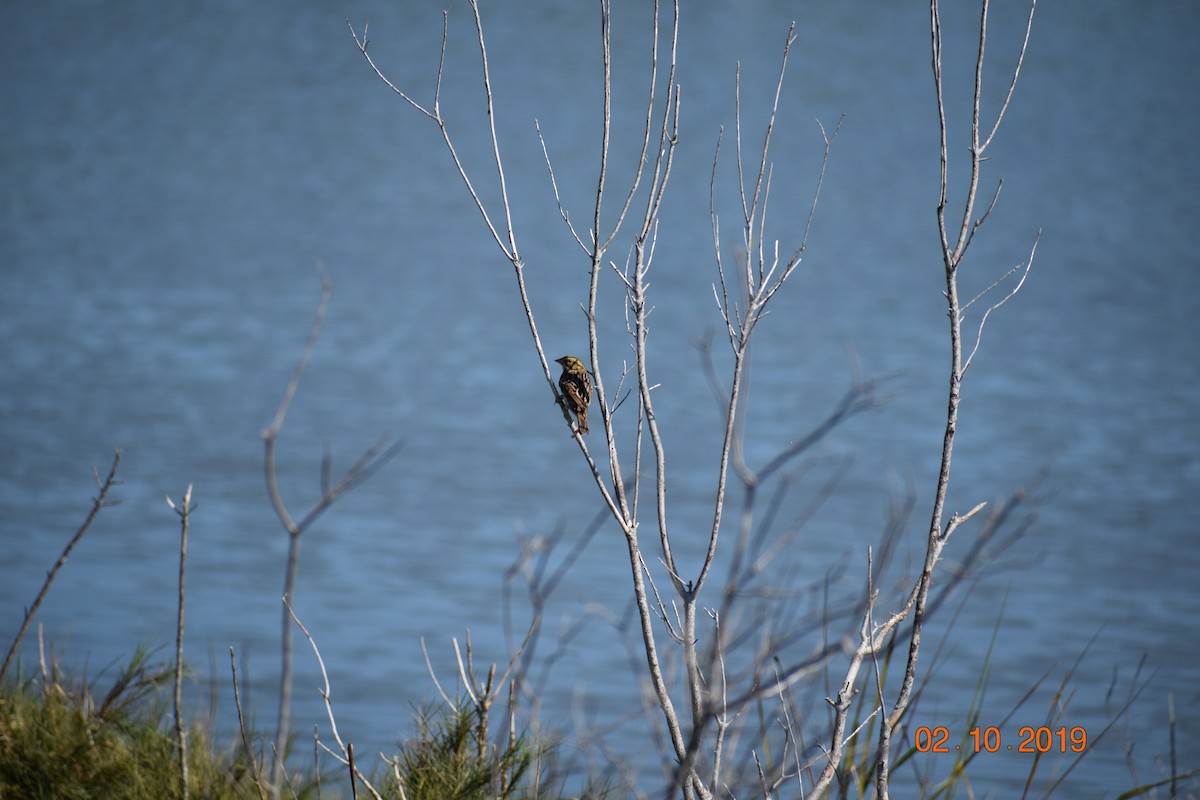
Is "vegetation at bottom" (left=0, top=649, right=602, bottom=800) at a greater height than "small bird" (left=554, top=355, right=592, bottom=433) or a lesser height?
lesser

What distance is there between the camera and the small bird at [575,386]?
2.23m

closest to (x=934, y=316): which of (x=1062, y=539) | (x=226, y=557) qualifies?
(x=1062, y=539)

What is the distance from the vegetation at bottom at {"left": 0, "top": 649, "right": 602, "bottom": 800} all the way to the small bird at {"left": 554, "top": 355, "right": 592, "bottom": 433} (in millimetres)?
618

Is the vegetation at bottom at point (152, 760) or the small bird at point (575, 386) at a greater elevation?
the small bird at point (575, 386)

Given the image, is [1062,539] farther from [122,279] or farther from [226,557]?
[122,279]

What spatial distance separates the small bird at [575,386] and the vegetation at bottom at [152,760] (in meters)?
0.62

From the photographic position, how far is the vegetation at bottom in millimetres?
2365

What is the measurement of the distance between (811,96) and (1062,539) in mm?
10760

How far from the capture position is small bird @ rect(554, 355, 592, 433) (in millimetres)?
2229

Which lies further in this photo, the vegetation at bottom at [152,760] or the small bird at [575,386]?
the vegetation at bottom at [152,760]

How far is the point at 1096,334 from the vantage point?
10625 millimetres

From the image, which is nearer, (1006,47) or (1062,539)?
(1062,539)

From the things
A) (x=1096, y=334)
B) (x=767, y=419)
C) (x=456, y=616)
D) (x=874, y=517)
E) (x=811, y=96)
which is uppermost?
(x=811, y=96)

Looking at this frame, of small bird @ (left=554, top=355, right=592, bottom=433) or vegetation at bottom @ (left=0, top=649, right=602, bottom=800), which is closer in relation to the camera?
small bird @ (left=554, top=355, right=592, bottom=433)
